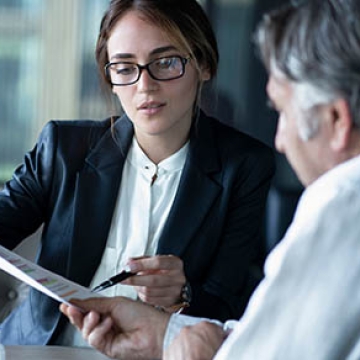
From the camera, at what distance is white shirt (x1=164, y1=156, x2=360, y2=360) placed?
1.06m

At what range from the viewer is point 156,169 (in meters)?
2.08

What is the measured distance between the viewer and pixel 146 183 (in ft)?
6.80

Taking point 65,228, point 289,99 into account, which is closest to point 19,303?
point 65,228

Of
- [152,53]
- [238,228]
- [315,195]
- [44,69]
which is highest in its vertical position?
[152,53]

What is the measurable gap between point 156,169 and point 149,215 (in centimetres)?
12

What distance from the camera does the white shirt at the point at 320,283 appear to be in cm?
106

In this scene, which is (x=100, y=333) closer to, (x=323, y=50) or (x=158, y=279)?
(x=158, y=279)

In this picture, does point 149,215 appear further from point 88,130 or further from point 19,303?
point 19,303

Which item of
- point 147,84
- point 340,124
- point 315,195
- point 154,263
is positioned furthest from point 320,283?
point 147,84

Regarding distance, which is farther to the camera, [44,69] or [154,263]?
[44,69]

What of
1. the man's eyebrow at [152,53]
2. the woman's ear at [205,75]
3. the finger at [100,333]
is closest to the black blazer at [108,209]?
the woman's ear at [205,75]

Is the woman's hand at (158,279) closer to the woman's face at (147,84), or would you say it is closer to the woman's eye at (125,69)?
the woman's face at (147,84)

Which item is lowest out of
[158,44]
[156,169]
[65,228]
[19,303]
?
[19,303]

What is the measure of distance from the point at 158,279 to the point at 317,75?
75 centimetres
